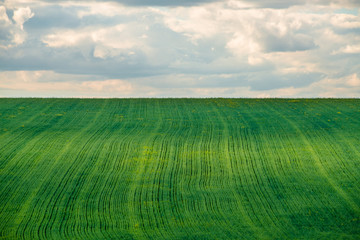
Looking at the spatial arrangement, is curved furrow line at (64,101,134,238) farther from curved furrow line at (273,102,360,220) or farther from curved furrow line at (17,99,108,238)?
curved furrow line at (273,102,360,220)

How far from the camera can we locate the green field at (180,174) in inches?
869

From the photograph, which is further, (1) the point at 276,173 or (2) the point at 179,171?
(1) the point at 276,173

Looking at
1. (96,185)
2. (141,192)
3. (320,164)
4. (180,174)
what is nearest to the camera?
(141,192)

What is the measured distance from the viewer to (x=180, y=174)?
28.2 m

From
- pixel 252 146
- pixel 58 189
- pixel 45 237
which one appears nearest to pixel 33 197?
pixel 58 189

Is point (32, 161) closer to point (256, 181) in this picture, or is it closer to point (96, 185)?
point (96, 185)

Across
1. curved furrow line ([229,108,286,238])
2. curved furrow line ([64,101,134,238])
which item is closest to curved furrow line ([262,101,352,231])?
curved furrow line ([229,108,286,238])

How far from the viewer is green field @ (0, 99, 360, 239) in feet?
72.4

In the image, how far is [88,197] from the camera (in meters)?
25.3

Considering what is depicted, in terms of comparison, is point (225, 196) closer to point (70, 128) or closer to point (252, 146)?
point (252, 146)

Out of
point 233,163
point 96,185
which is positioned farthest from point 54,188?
point 233,163

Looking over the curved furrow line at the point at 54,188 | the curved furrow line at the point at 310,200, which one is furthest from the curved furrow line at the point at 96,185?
the curved furrow line at the point at 310,200

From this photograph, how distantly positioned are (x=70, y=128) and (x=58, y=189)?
12.0 meters

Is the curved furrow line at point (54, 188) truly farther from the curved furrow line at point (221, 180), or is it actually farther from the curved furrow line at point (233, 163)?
the curved furrow line at point (233, 163)
